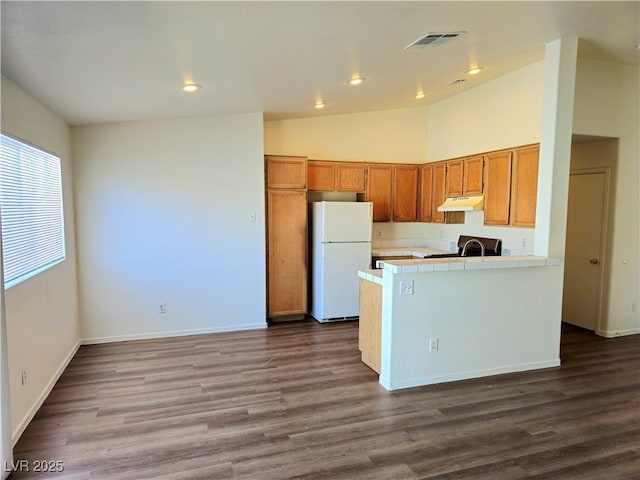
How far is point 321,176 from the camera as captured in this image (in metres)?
5.69

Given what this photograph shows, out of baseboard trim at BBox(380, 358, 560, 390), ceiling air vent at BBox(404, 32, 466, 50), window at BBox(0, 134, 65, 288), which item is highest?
ceiling air vent at BBox(404, 32, 466, 50)

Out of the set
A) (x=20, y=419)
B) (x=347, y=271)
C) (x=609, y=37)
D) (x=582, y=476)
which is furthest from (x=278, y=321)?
(x=609, y=37)

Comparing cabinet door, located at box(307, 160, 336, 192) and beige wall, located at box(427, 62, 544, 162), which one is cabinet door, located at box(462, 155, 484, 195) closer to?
beige wall, located at box(427, 62, 544, 162)

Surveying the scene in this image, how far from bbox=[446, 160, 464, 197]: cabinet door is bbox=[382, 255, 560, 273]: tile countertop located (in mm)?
1917

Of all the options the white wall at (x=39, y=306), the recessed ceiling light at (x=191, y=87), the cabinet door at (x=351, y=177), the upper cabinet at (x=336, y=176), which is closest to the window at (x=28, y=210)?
the white wall at (x=39, y=306)

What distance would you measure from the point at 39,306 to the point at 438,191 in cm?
491

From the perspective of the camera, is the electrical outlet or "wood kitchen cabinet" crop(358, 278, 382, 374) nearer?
the electrical outlet

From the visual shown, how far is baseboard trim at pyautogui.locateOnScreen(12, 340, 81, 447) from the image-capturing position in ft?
8.66

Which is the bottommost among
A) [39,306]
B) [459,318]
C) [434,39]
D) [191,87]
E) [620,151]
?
[459,318]

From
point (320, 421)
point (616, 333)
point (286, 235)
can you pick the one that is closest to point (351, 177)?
point (286, 235)

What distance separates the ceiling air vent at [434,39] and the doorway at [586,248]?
116 inches

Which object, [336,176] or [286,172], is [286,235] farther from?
[336,176]

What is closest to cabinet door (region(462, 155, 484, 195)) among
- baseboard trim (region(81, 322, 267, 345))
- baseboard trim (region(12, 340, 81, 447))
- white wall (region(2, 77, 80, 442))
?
baseboard trim (region(81, 322, 267, 345))

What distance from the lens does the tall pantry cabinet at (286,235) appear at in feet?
17.1
